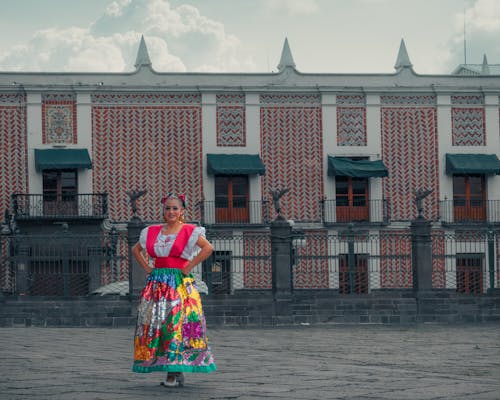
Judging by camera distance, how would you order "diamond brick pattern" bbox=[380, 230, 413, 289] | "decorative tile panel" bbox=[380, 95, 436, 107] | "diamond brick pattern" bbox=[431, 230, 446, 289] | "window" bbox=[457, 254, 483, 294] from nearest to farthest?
"diamond brick pattern" bbox=[380, 230, 413, 289]
"diamond brick pattern" bbox=[431, 230, 446, 289]
"window" bbox=[457, 254, 483, 294]
"decorative tile panel" bbox=[380, 95, 436, 107]

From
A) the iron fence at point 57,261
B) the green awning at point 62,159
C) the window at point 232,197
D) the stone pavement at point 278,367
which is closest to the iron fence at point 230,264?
the iron fence at point 57,261

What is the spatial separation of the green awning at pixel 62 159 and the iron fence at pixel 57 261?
7725mm

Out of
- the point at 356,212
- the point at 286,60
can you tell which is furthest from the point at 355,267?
the point at 286,60

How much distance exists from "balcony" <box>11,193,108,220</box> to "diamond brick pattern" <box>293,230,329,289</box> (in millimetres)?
6023

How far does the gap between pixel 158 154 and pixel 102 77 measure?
285 cm

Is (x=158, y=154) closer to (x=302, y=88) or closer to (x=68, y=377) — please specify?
(x=302, y=88)

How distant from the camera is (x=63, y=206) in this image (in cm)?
3198

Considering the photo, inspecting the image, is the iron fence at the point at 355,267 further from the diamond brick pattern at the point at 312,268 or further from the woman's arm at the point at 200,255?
the woman's arm at the point at 200,255

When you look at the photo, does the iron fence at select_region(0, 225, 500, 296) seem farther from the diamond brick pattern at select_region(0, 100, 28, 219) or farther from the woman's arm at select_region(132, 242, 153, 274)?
the woman's arm at select_region(132, 242, 153, 274)

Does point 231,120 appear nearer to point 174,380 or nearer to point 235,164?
point 235,164

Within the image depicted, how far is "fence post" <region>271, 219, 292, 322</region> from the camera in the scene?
69.9 feet

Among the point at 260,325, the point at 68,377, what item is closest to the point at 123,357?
the point at 68,377

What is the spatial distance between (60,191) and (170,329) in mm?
24435

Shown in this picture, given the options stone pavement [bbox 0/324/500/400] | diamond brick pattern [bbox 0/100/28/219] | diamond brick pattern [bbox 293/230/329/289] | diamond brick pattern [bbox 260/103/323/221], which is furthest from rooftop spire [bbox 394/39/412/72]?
stone pavement [bbox 0/324/500/400]
